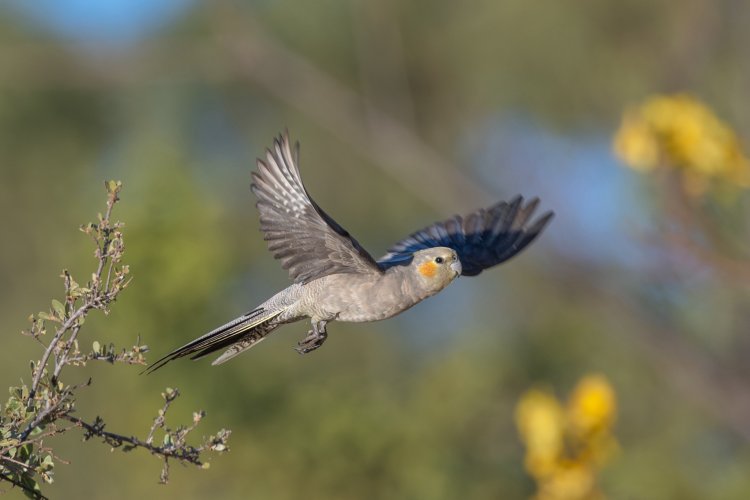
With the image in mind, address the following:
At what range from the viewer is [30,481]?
12.0 ft

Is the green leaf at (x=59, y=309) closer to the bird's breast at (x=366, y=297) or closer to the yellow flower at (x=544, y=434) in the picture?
the bird's breast at (x=366, y=297)

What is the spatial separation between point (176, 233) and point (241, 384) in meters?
1.89

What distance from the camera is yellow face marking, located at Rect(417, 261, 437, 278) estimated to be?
215 inches

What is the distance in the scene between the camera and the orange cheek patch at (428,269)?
5473 millimetres

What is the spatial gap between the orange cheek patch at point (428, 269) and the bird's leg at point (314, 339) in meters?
0.57

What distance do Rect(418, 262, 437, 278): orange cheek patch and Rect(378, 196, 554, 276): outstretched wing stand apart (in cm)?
98

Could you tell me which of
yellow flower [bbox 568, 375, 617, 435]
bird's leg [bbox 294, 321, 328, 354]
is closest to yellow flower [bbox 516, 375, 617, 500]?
yellow flower [bbox 568, 375, 617, 435]

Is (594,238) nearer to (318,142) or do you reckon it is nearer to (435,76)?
(435,76)

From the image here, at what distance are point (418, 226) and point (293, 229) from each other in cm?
1964

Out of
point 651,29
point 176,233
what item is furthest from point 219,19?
point 651,29

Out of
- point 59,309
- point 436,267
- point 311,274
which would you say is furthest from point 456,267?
point 59,309

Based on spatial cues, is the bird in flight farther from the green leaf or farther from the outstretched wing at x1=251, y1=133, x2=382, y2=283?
the green leaf

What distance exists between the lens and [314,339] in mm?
5418

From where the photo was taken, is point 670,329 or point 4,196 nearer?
point 670,329
